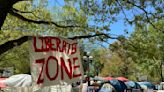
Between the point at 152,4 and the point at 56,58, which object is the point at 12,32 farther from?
the point at 56,58

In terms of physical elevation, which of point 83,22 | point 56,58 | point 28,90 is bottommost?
point 28,90

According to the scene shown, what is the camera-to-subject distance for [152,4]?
11.8 m

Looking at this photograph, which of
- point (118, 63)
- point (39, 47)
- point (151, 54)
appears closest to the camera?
point (39, 47)

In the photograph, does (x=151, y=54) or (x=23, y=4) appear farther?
(x=23, y=4)

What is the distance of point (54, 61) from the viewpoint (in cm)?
764

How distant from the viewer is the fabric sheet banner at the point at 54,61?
7273mm

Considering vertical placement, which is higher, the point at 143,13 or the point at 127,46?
the point at 143,13

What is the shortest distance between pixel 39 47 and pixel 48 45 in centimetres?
22

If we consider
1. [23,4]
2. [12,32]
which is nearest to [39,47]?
[23,4]

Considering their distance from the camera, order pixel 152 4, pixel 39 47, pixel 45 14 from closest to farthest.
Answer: pixel 39 47 → pixel 152 4 → pixel 45 14

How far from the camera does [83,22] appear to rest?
1465 centimetres

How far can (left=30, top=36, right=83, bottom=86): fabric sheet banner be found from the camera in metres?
7.27

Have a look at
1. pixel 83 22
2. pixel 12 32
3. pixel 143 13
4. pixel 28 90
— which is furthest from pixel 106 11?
pixel 12 32

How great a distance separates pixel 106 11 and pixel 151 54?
2.68 meters
